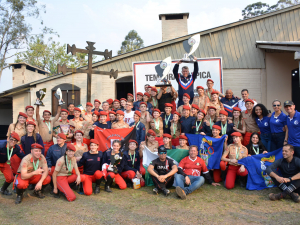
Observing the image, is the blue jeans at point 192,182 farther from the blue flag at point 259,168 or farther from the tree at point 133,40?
the tree at point 133,40

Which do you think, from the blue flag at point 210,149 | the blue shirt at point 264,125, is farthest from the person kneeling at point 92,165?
the blue shirt at point 264,125

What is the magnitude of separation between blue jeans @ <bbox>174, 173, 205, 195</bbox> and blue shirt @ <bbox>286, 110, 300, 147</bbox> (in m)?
2.12

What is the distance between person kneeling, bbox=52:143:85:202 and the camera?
5.87 m

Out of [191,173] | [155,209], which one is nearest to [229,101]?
[191,173]

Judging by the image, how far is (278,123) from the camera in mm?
6258

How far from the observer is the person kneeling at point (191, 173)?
19.5ft

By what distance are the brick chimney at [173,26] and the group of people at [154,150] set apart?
8.79 meters

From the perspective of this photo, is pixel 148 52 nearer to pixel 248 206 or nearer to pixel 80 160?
pixel 80 160

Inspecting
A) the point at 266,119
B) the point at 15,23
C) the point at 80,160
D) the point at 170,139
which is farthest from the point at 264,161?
the point at 15,23

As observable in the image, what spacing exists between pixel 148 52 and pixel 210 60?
280 cm

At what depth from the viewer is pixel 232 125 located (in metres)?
6.90

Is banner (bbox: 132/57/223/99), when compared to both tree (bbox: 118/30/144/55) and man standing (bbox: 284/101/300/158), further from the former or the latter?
tree (bbox: 118/30/144/55)

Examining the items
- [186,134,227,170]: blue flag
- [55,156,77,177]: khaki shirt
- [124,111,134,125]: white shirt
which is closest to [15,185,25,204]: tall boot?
[55,156,77,177]: khaki shirt

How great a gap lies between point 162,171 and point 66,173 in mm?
2132
